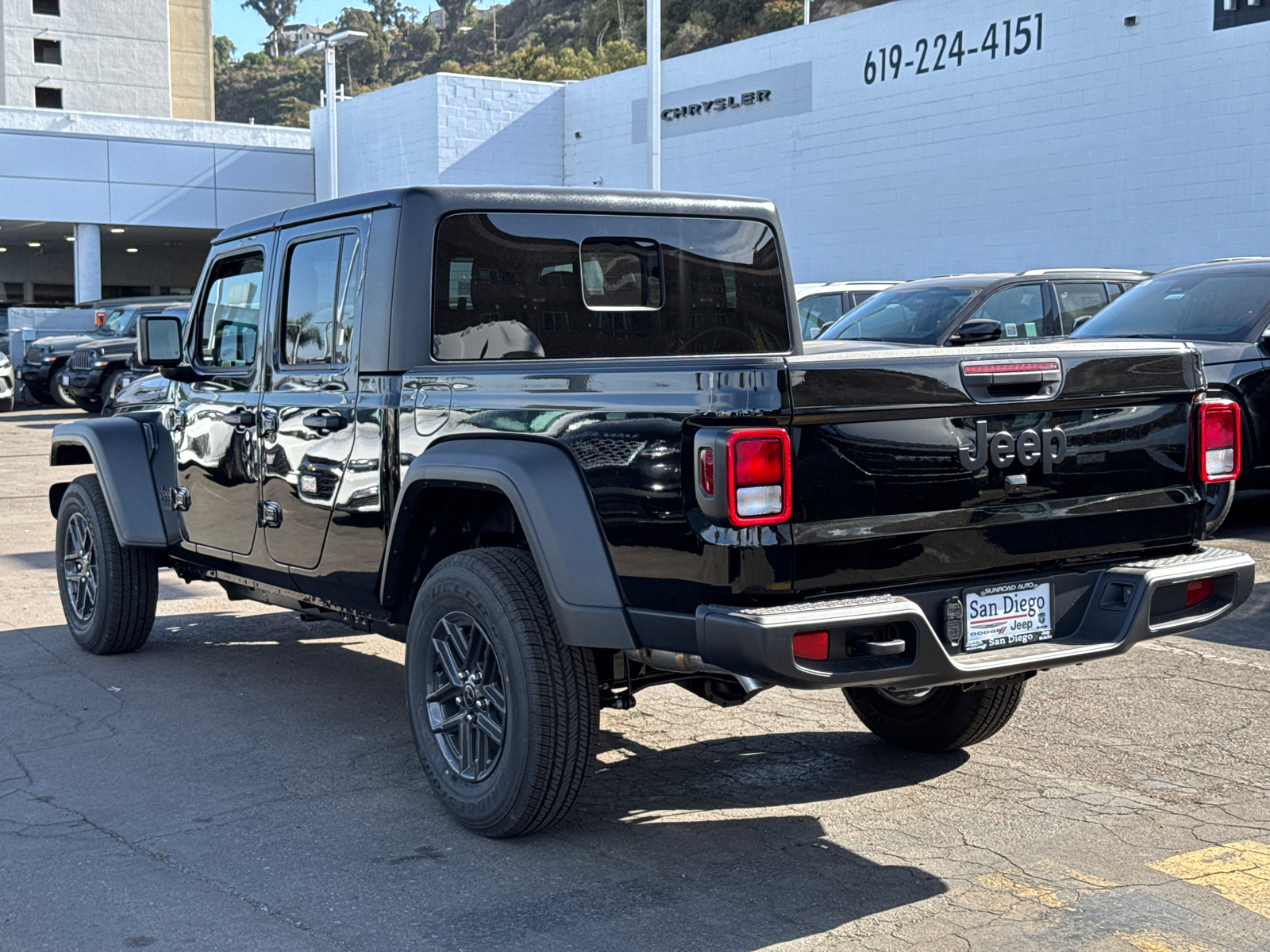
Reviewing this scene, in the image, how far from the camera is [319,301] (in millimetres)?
5332

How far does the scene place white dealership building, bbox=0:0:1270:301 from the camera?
Result: 2166 centimetres

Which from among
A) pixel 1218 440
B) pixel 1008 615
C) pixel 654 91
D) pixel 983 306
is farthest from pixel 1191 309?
pixel 654 91

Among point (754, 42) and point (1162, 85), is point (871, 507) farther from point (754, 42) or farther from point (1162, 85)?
point (754, 42)

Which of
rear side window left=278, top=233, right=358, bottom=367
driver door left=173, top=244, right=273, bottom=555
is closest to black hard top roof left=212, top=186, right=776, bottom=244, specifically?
rear side window left=278, top=233, right=358, bottom=367

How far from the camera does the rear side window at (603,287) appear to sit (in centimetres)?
490

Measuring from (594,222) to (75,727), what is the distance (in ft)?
9.34

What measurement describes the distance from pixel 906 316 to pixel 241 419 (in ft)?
24.2

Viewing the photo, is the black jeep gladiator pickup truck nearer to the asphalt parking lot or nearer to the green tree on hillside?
the asphalt parking lot

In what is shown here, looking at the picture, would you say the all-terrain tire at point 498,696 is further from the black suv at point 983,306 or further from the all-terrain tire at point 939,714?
the black suv at point 983,306

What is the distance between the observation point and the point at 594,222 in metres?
5.23

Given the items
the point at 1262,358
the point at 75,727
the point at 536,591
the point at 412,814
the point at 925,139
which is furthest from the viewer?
the point at 925,139

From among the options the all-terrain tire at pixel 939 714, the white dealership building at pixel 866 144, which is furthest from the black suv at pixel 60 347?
the all-terrain tire at pixel 939 714

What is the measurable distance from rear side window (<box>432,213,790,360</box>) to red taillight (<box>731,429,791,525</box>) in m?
1.60

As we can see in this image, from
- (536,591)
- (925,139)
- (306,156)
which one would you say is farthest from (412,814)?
(306,156)
